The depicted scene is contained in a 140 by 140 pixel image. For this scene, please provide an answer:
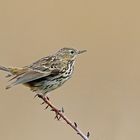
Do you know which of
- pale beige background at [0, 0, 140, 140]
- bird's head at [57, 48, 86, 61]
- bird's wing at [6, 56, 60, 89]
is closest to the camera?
bird's wing at [6, 56, 60, 89]

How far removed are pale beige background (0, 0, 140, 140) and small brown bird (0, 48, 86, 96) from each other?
157 centimetres

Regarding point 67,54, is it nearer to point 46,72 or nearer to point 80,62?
point 46,72

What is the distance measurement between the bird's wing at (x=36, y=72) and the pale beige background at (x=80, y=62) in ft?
5.75

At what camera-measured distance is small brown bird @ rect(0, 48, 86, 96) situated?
5.34 meters

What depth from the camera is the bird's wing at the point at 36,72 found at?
17.3ft

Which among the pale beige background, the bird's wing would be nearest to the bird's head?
the bird's wing

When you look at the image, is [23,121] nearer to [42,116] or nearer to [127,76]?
[42,116]

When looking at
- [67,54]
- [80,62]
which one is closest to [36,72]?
[67,54]

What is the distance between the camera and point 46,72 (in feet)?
18.3

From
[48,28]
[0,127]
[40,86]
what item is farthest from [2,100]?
[40,86]

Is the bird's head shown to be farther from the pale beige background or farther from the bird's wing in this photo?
the pale beige background

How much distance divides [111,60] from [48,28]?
2.44 feet

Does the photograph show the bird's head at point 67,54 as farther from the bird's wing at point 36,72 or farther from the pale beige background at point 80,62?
the pale beige background at point 80,62

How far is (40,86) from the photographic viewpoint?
17.8ft
